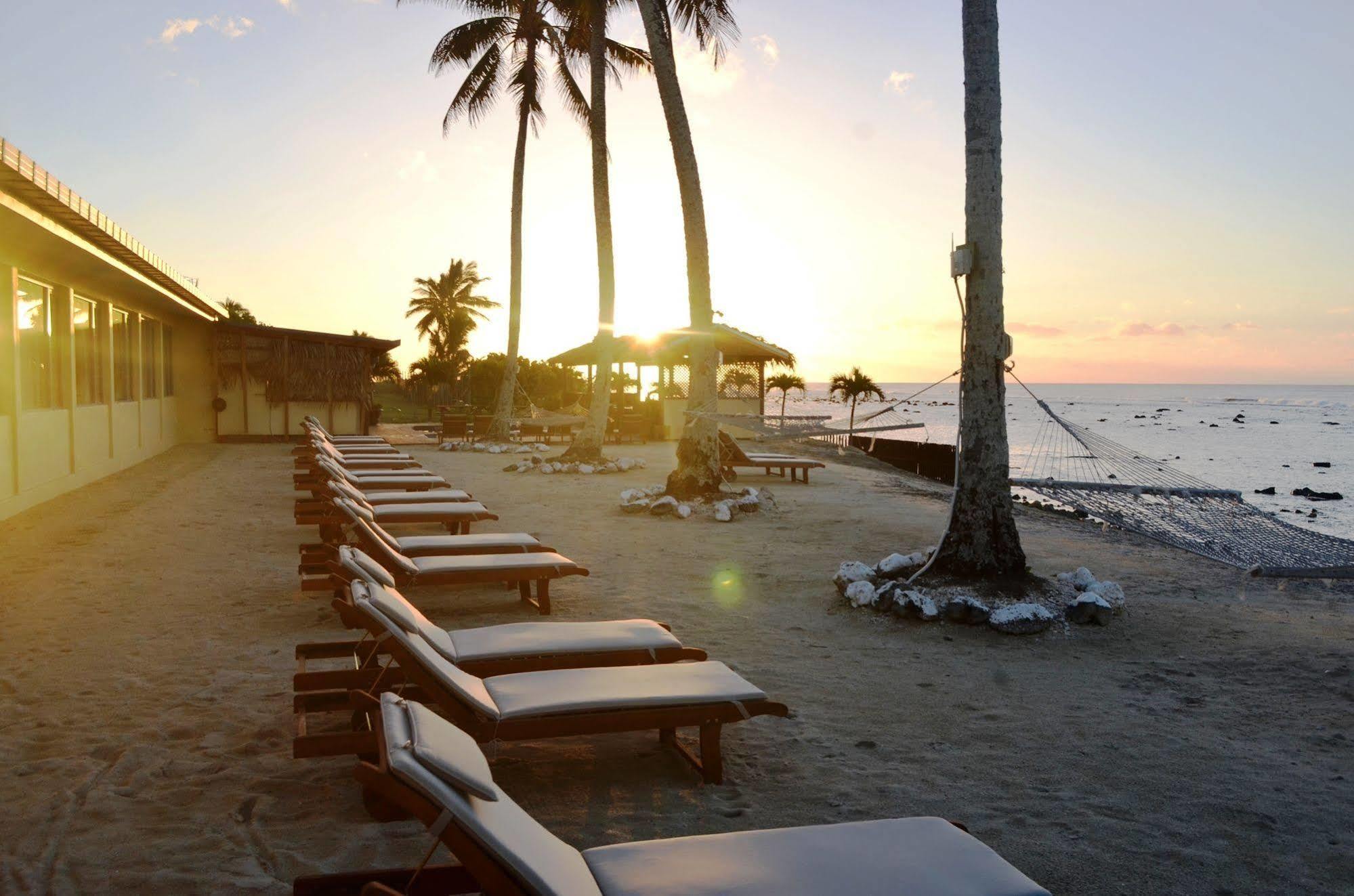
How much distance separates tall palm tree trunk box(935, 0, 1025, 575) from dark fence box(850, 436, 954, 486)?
546 inches

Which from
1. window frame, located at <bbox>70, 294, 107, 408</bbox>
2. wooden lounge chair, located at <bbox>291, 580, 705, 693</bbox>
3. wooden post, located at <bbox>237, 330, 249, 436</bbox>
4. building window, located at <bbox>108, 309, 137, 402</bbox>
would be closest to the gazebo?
wooden post, located at <bbox>237, 330, 249, 436</bbox>

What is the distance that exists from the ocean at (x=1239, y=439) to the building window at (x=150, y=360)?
2057cm

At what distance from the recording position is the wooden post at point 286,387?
21328 millimetres

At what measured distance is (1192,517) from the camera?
7203 mm

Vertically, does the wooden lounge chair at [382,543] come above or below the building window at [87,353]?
below

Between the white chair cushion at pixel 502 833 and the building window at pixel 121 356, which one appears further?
the building window at pixel 121 356

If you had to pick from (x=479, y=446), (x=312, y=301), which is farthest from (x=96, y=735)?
(x=312, y=301)

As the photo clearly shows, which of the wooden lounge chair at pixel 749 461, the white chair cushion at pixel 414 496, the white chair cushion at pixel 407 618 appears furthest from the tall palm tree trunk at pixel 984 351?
the wooden lounge chair at pixel 749 461

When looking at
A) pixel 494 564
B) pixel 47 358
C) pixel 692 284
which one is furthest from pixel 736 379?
pixel 494 564

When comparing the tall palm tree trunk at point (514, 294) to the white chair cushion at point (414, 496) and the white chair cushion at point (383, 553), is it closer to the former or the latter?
the white chair cushion at point (414, 496)

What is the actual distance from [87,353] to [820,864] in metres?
13.8

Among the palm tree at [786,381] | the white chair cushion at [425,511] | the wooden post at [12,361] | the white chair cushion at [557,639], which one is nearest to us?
the white chair cushion at [557,639]

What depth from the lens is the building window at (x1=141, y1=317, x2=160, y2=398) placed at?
16750 millimetres

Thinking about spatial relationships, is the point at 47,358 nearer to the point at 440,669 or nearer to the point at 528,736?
the point at 440,669
